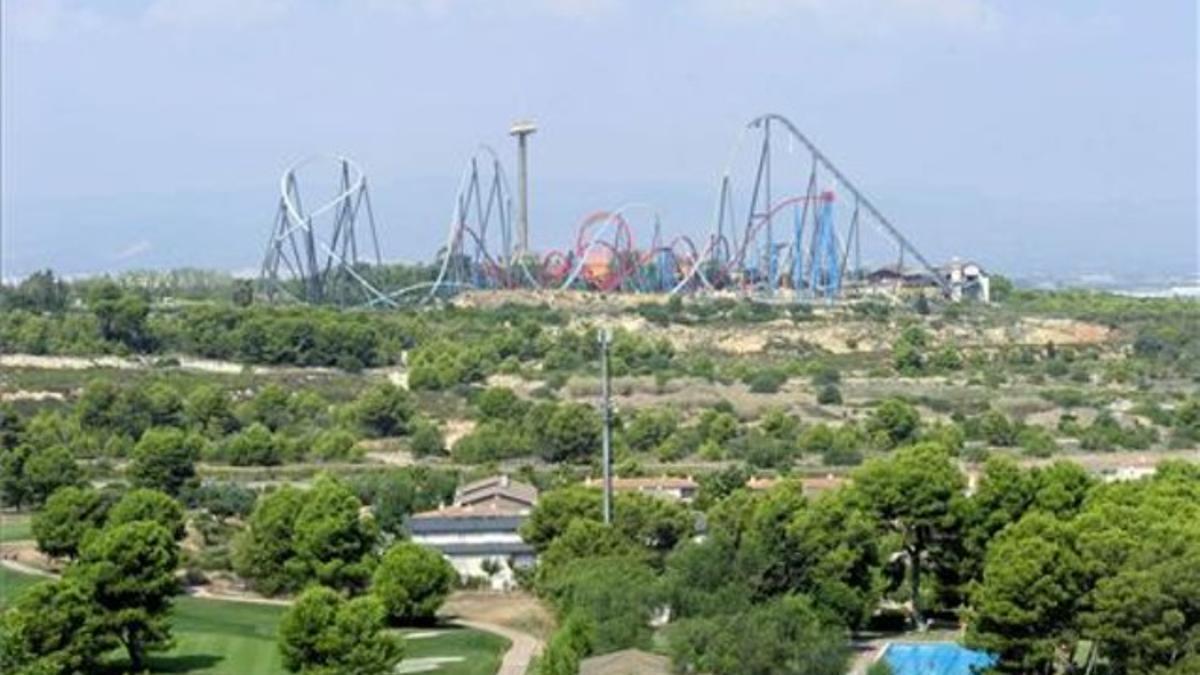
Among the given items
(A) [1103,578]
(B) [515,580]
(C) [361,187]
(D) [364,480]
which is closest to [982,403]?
(D) [364,480]

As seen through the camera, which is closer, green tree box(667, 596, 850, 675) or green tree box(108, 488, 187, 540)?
green tree box(667, 596, 850, 675)

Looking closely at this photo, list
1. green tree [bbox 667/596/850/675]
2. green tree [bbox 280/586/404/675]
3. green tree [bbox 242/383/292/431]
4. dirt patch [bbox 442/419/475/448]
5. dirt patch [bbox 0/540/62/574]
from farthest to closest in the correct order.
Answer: green tree [bbox 242/383/292/431]
dirt patch [bbox 442/419/475/448]
dirt patch [bbox 0/540/62/574]
green tree [bbox 280/586/404/675]
green tree [bbox 667/596/850/675]

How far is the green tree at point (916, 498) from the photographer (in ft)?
76.1

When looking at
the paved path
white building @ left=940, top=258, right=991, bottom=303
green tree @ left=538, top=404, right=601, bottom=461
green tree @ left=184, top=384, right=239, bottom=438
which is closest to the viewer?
the paved path

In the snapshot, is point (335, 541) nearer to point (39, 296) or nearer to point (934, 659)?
point (934, 659)

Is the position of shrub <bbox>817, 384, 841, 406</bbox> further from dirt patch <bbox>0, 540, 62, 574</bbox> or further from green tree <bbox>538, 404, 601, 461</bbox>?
dirt patch <bbox>0, 540, 62, 574</bbox>

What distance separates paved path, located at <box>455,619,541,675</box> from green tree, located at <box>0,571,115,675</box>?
3.48 m

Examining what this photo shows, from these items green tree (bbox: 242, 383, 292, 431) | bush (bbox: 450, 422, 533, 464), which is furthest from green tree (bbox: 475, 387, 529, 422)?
green tree (bbox: 242, 383, 292, 431)

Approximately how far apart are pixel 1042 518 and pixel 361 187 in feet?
171

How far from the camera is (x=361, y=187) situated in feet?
233

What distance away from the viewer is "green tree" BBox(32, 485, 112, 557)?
2542 centimetres

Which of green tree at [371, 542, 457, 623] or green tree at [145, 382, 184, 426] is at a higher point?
green tree at [145, 382, 184, 426]

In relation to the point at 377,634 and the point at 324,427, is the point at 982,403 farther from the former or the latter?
the point at 377,634

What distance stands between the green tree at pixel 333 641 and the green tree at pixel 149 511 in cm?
537
